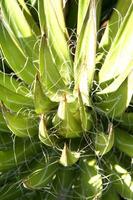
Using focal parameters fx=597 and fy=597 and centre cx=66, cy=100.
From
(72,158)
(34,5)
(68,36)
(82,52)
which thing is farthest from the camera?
(34,5)

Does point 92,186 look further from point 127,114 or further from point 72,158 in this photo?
point 127,114

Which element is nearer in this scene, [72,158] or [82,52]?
[72,158]

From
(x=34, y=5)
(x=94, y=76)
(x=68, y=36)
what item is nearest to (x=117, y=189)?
(x=94, y=76)

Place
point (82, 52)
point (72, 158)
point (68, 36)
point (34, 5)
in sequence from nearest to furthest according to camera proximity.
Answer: point (72, 158) → point (82, 52) → point (68, 36) → point (34, 5)

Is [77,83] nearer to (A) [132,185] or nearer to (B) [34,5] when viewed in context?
(A) [132,185]

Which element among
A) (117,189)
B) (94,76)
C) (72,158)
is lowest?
(117,189)

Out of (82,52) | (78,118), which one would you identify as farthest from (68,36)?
(78,118)

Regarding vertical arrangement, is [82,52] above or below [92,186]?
above
